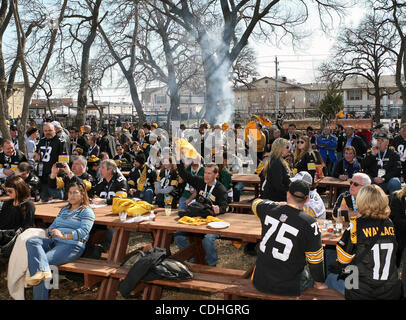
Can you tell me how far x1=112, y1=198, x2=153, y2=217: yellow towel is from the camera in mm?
4918

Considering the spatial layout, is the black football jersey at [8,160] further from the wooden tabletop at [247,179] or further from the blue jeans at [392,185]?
the blue jeans at [392,185]

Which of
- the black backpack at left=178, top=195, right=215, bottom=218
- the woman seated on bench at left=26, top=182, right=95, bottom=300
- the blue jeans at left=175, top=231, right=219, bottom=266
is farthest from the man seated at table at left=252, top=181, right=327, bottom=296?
the woman seated on bench at left=26, top=182, right=95, bottom=300

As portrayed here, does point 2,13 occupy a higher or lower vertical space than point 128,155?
higher

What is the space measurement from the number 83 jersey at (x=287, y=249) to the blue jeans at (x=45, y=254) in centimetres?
221

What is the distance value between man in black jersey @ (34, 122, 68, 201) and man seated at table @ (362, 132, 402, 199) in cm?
547

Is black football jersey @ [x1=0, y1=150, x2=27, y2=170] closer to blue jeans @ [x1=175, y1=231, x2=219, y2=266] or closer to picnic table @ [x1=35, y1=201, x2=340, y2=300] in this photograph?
picnic table @ [x1=35, y1=201, x2=340, y2=300]

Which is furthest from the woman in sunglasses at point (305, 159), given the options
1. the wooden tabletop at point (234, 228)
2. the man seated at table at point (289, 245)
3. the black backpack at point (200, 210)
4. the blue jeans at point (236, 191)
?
the man seated at table at point (289, 245)

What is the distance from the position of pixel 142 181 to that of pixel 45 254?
136 inches

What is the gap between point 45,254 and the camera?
167 inches

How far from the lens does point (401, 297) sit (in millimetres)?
3299

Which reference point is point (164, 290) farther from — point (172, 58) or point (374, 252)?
point (172, 58)

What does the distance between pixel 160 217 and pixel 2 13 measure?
753 centimetres
